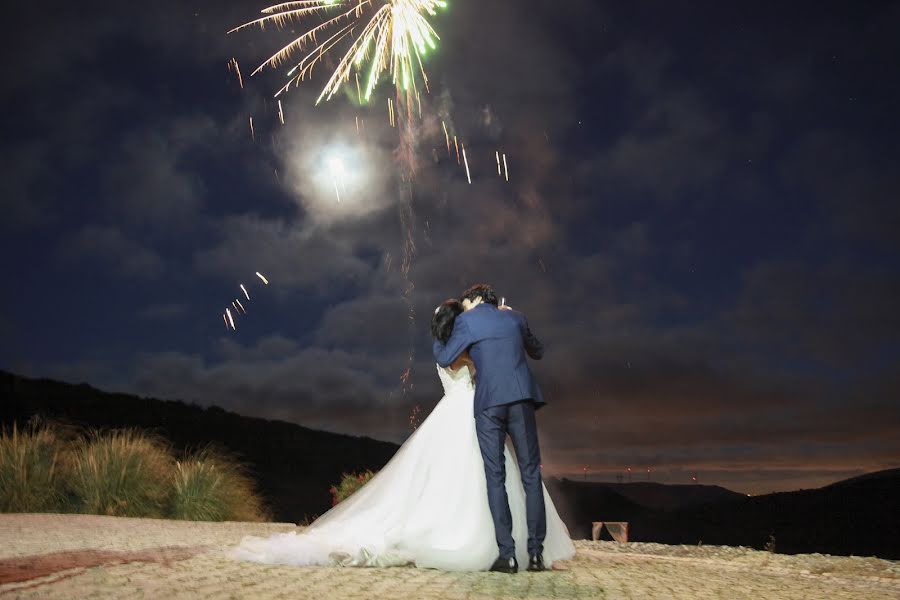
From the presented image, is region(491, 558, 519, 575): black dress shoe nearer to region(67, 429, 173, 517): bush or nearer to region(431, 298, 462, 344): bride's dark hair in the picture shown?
region(431, 298, 462, 344): bride's dark hair

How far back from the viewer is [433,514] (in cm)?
523

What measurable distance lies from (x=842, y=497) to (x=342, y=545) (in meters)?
25.0

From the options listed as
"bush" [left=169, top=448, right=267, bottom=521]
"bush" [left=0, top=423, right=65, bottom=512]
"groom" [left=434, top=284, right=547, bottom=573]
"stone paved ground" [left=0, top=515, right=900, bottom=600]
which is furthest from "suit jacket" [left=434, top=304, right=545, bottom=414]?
"bush" [left=0, top=423, right=65, bottom=512]

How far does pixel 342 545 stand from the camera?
17.2 feet

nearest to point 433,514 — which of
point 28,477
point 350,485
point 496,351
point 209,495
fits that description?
point 496,351

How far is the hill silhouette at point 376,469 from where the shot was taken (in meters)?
21.8

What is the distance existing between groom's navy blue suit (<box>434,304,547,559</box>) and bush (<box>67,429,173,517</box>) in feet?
21.1

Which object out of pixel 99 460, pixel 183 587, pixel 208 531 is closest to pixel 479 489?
pixel 183 587

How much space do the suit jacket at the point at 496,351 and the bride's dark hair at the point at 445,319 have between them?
0.22ft

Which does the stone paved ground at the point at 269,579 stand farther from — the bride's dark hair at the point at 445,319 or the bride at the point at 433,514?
the bride's dark hair at the point at 445,319

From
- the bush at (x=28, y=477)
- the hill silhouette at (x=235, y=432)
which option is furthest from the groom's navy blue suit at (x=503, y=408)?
the hill silhouette at (x=235, y=432)

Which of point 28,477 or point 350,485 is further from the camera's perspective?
point 350,485

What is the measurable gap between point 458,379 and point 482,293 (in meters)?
0.68

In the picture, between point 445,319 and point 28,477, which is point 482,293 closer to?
point 445,319
